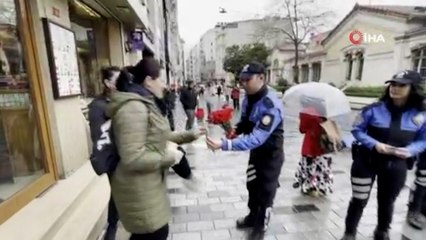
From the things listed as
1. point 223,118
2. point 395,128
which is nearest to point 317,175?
point 395,128

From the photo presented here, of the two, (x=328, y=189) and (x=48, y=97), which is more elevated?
(x=48, y=97)

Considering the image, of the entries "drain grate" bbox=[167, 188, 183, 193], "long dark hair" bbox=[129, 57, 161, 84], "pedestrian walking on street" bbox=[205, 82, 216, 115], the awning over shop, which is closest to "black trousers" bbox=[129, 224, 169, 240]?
"long dark hair" bbox=[129, 57, 161, 84]

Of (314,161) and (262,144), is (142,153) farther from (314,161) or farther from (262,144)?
(314,161)

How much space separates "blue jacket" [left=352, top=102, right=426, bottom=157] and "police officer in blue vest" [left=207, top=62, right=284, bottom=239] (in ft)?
2.63

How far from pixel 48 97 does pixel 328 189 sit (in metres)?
4.14

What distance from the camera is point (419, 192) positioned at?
3416 mm

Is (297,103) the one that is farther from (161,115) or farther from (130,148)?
(130,148)

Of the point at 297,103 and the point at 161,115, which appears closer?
the point at 161,115

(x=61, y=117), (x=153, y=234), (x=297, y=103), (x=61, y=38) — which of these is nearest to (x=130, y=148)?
(x=153, y=234)

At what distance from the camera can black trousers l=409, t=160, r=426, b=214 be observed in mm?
3350

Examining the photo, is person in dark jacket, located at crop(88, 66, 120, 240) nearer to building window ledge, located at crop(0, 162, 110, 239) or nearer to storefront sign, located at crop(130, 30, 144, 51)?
building window ledge, located at crop(0, 162, 110, 239)

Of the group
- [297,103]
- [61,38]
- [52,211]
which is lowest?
[52,211]

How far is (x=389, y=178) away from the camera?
9.00 feet

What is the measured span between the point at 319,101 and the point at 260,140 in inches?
56.1
